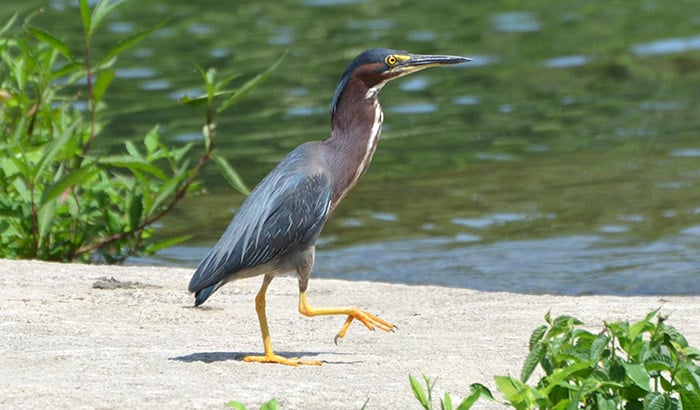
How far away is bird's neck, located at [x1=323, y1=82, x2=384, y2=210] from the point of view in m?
5.40

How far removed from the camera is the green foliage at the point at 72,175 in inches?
279

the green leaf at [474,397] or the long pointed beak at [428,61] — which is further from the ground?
the long pointed beak at [428,61]

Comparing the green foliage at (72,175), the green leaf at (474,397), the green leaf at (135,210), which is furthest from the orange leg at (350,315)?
the green leaf at (135,210)

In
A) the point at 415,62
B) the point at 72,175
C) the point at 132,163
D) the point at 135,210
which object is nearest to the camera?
the point at 415,62

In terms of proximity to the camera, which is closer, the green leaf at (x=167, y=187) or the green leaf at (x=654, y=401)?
the green leaf at (x=654, y=401)

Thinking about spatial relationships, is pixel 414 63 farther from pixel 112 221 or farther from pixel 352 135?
pixel 112 221

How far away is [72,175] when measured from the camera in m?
6.82

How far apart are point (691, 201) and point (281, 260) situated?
535 cm

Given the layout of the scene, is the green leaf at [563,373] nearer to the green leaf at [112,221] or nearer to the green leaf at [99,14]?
the green leaf at [99,14]

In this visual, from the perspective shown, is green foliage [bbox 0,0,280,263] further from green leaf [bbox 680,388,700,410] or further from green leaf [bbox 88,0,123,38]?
green leaf [bbox 680,388,700,410]

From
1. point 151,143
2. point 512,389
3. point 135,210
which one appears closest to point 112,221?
point 135,210

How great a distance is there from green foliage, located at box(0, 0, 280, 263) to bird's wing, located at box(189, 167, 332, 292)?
5.72 feet

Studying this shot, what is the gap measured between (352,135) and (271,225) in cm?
55

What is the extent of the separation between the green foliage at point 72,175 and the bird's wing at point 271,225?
5.72 feet
